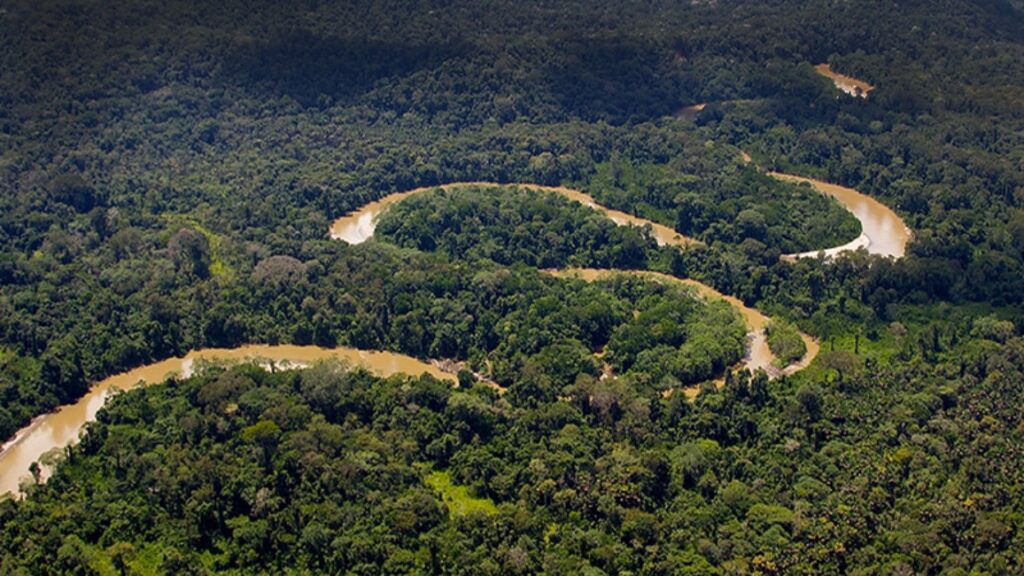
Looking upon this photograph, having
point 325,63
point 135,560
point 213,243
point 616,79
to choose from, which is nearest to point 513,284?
point 213,243

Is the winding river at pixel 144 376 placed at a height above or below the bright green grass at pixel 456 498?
below

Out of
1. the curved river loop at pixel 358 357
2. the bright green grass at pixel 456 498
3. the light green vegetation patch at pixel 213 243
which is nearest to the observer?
the bright green grass at pixel 456 498

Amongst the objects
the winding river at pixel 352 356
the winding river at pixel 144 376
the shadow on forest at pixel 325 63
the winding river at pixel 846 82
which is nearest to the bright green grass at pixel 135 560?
the winding river at pixel 352 356

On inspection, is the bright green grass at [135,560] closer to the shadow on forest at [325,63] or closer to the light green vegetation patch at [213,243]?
the light green vegetation patch at [213,243]

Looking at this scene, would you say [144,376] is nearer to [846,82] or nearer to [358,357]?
[358,357]

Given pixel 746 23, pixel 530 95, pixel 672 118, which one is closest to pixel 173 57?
pixel 530 95

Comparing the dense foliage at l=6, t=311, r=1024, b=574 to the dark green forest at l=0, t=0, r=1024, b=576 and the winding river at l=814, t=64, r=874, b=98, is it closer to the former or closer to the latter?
the dark green forest at l=0, t=0, r=1024, b=576

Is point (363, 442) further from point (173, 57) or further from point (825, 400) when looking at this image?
point (173, 57)

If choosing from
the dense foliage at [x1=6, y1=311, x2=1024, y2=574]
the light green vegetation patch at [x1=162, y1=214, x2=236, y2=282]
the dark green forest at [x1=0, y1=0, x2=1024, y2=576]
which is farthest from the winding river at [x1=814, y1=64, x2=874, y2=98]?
the light green vegetation patch at [x1=162, y1=214, x2=236, y2=282]
